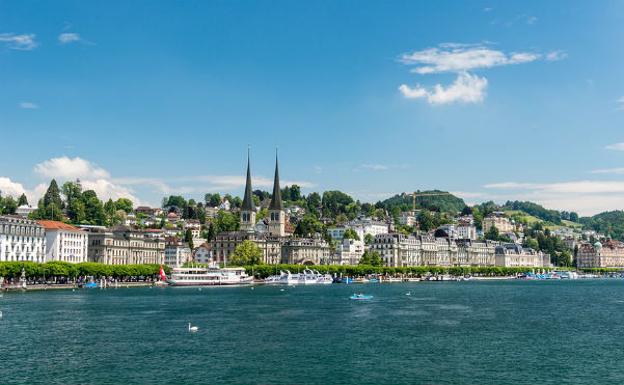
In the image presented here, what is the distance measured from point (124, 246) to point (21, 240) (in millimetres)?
35958

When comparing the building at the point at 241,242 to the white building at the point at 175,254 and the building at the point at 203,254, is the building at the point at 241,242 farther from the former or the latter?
the white building at the point at 175,254

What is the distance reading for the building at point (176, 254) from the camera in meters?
185

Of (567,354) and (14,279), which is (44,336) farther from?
(14,279)

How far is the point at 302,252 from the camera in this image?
190m

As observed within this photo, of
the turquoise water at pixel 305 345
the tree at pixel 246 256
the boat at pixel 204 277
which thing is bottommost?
the turquoise water at pixel 305 345

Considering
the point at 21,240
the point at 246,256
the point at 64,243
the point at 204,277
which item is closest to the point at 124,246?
the point at 64,243

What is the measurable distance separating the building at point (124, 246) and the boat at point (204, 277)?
792 inches

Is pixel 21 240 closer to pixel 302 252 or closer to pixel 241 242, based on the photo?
pixel 241 242

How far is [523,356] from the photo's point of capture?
4531cm

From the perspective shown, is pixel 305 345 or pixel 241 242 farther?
pixel 241 242

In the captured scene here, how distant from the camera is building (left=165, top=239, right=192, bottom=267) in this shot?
7269 inches

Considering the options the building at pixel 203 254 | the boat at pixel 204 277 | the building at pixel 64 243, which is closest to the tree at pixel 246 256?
the boat at pixel 204 277

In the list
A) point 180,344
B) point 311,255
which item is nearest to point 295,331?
point 180,344

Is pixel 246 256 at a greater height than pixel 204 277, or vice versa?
pixel 246 256
